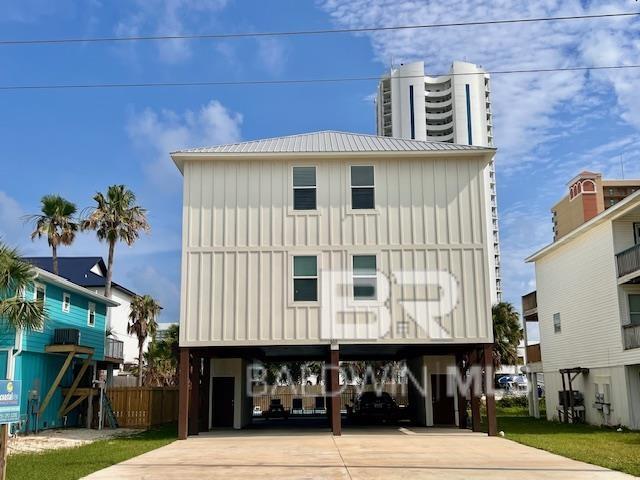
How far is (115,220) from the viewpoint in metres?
39.1

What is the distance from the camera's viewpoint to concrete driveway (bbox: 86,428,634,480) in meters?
12.6

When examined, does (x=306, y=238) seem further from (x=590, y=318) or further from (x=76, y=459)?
(x=590, y=318)

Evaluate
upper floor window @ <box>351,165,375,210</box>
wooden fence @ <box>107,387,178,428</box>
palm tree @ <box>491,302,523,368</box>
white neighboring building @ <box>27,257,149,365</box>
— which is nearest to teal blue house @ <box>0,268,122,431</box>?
wooden fence @ <box>107,387,178,428</box>

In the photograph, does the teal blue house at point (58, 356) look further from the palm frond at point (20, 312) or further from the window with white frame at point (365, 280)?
the window with white frame at point (365, 280)

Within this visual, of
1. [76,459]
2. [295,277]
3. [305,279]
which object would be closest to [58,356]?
[295,277]

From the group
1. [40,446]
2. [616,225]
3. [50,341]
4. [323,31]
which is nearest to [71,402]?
[50,341]

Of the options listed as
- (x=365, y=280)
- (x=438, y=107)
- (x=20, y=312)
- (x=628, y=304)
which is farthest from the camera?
(x=438, y=107)

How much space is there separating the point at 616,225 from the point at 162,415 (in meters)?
19.6

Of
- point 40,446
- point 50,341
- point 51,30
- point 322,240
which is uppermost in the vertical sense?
point 51,30

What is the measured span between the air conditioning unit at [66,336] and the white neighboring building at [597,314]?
19290mm

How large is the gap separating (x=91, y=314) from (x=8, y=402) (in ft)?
71.1

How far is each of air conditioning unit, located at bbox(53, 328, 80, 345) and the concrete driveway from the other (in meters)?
8.00

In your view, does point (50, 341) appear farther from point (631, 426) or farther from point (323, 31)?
point (631, 426)

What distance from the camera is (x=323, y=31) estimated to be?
1619 cm
